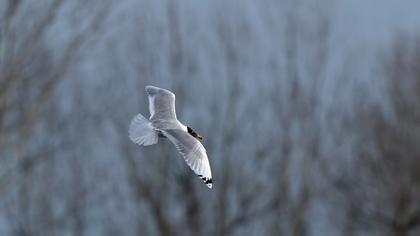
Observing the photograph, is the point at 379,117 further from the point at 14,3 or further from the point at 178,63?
the point at 14,3

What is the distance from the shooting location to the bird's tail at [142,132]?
7.14m

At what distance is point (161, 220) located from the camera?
1709 cm

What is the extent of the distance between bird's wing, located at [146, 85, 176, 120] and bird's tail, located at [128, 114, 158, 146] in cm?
15

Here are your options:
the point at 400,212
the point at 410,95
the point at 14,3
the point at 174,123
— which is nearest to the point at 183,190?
the point at 14,3

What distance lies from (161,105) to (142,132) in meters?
0.56

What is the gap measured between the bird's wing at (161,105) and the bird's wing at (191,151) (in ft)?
0.77

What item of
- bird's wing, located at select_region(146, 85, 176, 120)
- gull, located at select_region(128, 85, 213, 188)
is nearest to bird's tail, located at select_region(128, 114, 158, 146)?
gull, located at select_region(128, 85, 213, 188)

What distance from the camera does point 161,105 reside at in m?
7.79

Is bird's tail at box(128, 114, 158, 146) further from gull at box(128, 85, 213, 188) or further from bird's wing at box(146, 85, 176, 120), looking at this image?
bird's wing at box(146, 85, 176, 120)

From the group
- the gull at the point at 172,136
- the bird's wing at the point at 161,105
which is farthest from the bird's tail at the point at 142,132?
the bird's wing at the point at 161,105

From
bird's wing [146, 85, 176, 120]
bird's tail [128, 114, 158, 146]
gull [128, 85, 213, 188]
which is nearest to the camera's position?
bird's tail [128, 114, 158, 146]

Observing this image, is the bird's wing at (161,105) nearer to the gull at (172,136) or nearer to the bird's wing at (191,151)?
the gull at (172,136)

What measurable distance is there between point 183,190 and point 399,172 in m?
6.38

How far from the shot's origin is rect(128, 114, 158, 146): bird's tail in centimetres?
714
